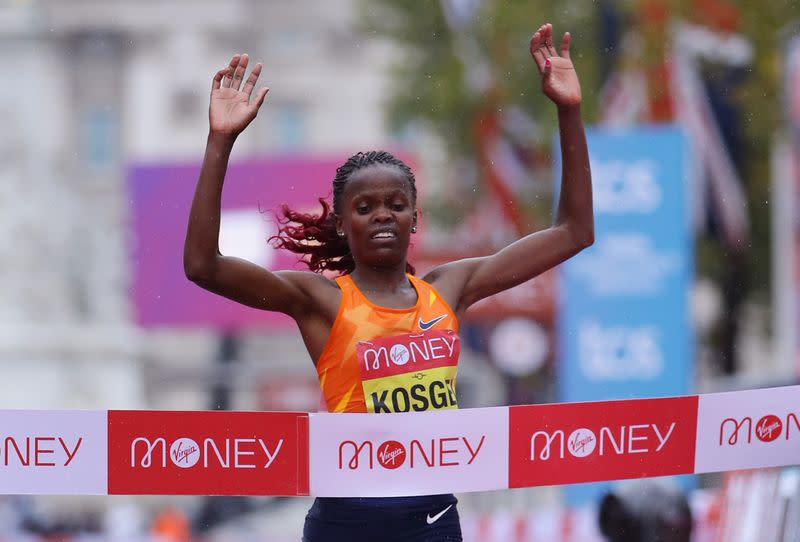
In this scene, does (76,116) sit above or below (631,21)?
above

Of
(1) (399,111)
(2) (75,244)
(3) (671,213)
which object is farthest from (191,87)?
(3) (671,213)

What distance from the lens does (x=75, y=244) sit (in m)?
33.6

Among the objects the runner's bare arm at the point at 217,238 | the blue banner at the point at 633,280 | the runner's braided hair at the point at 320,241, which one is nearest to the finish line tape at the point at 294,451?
the runner's bare arm at the point at 217,238

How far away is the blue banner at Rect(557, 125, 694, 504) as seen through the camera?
1057 cm

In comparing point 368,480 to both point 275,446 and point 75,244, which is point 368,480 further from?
point 75,244

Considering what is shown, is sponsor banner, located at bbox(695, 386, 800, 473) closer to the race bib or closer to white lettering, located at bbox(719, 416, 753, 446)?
white lettering, located at bbox(719, 416, 753, 446)

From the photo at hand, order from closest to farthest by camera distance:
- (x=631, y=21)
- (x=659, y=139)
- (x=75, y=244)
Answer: (x=659, y=139)
(x=631, y=21)
(x=75, y=244)

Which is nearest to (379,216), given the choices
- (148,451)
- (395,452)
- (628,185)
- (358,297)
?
(358,297)

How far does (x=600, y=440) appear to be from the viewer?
4262mm

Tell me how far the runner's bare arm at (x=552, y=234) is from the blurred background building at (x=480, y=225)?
2.62 m

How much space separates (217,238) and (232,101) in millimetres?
381

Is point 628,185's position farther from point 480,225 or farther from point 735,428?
point 480,225

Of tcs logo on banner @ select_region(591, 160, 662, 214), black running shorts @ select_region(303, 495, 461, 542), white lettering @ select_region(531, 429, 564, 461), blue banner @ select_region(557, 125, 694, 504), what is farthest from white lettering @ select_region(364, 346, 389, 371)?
tcs logo on banner @ select_region(591, 160, 662, 214)

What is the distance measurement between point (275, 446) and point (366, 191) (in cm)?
75
